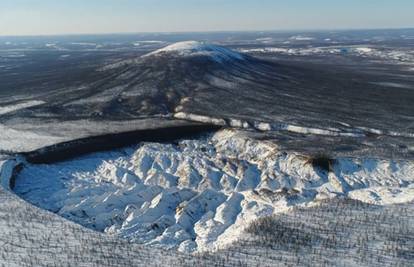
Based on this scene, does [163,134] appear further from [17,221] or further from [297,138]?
[17,221]

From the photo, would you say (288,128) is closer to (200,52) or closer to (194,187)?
Answer: (194,187)

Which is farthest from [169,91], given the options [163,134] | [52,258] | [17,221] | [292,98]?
[52,258]

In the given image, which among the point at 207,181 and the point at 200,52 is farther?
the point at 200,52

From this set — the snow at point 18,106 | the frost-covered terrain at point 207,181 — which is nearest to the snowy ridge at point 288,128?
the frost-covered terrain at point 207,181

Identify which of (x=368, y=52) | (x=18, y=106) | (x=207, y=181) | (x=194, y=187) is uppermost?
(x=368, y=52)

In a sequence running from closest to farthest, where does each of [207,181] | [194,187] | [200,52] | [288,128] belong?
[194,187] < [207,181] < [288,128] < [200,52]

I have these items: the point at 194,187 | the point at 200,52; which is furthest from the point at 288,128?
the point at 200,52

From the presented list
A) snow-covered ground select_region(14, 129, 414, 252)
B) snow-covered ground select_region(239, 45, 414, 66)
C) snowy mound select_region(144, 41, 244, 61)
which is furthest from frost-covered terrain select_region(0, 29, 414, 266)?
snow-covered ground select_region(239, 45, 414, 66)

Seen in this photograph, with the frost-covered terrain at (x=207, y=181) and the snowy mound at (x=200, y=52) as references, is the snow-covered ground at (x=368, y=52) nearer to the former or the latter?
the snowy mound at (x=200, y=52)

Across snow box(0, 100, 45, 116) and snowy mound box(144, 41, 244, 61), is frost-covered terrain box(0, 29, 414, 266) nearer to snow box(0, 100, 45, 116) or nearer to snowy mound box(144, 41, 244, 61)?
snow box(0, 100, 45, 116)
